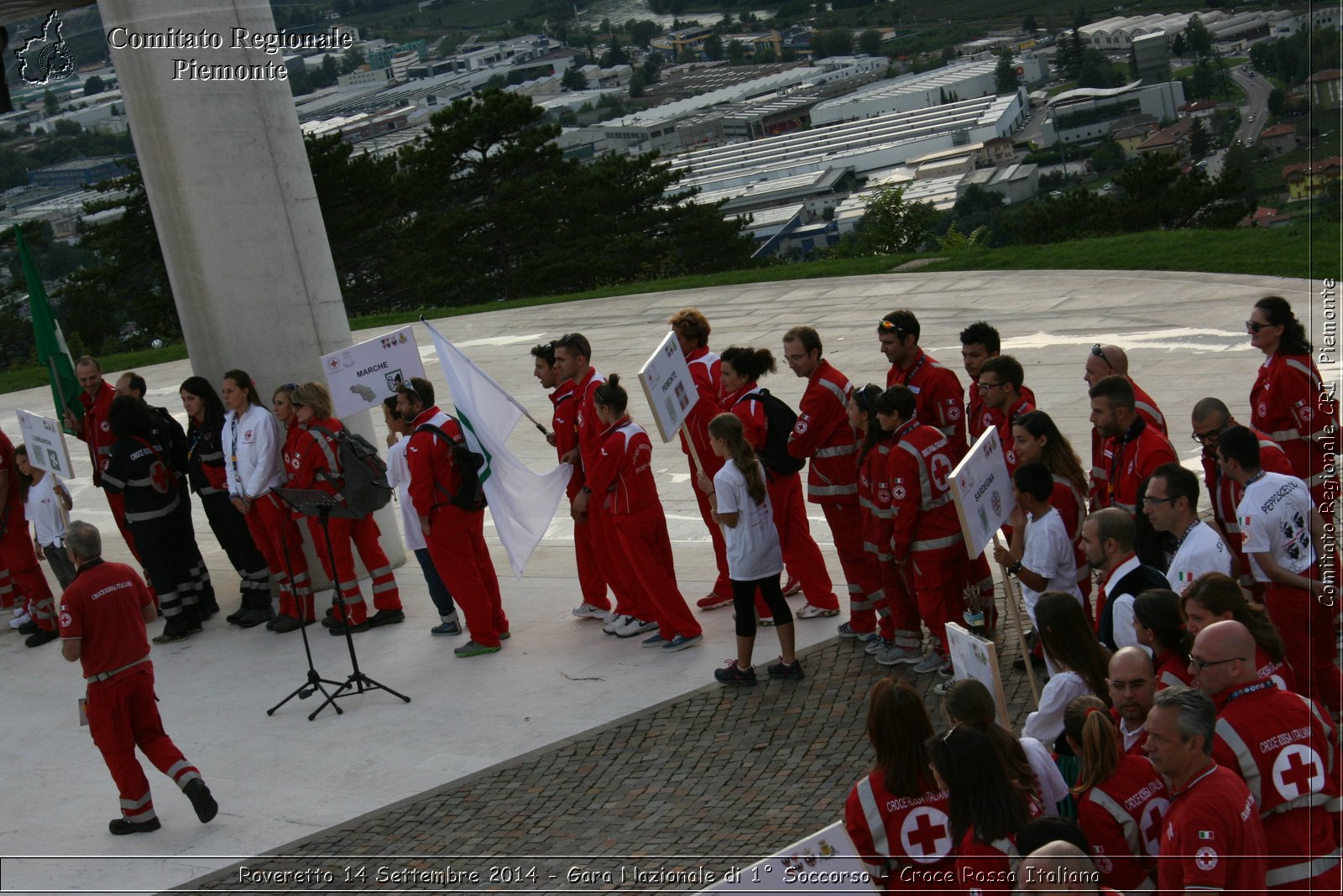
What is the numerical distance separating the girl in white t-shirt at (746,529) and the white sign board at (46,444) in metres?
5.98

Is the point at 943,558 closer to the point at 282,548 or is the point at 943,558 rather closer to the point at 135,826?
the point at 135,826

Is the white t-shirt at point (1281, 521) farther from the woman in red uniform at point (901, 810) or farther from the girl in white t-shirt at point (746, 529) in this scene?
the girl in white t-shirt at point (746, 529)

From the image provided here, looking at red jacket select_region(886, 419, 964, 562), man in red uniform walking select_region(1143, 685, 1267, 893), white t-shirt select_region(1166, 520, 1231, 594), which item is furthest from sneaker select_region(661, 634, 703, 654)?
man in red uniform walking select_region(1143, 685, 1267, 893)

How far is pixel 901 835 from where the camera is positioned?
5.02m

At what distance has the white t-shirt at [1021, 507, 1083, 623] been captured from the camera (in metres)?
7.40

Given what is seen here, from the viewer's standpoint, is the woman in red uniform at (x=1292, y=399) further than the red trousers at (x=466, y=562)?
No

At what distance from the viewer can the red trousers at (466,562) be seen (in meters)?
10.4

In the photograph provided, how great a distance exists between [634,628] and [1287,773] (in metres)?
6.16

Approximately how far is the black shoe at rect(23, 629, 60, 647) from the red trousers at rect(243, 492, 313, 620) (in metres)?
2.30

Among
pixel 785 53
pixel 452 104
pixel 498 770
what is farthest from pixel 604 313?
pixel 785 53

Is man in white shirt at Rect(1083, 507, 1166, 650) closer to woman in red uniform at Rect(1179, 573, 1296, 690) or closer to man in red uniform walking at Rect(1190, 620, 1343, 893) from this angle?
woman in red uniform at Rect(1179, 573, 1296, 690)

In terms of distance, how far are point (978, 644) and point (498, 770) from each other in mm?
3960

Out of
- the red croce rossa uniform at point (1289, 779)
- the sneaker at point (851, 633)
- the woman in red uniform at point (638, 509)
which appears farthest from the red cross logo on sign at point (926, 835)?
the woman in red uniform at point (638, 509)

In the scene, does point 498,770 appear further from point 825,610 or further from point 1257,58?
point 1257,58
